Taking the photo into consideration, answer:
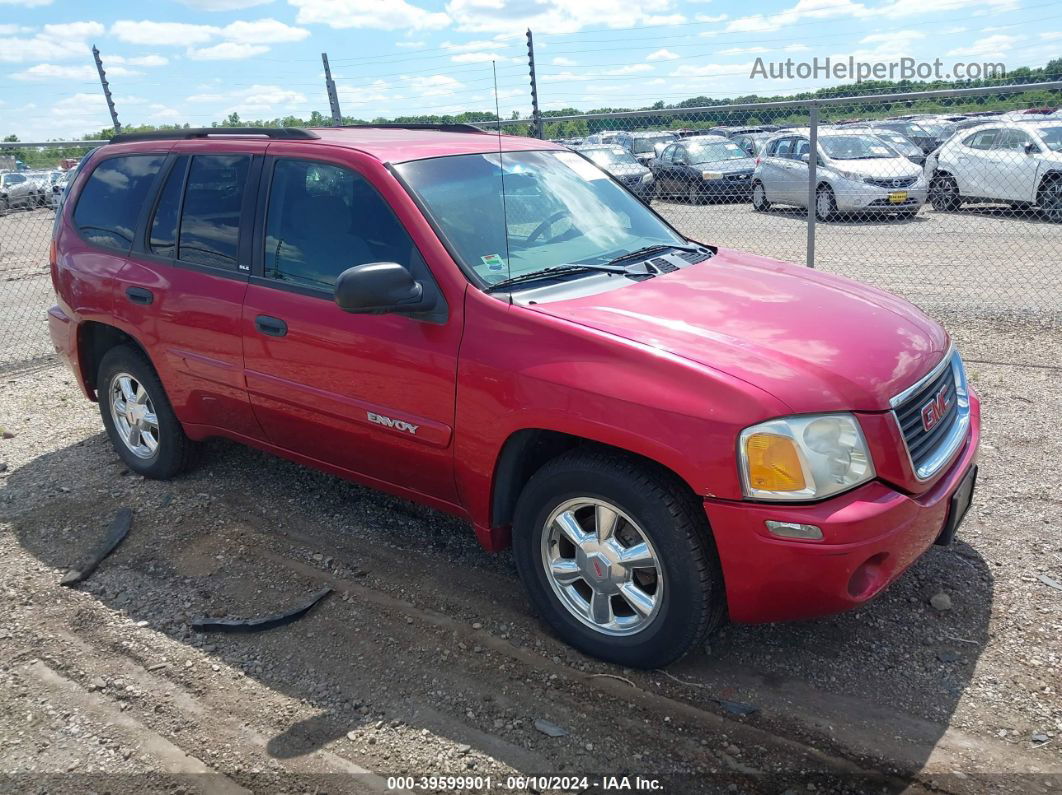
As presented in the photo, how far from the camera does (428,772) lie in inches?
109

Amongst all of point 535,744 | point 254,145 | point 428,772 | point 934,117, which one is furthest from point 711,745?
point 934,117

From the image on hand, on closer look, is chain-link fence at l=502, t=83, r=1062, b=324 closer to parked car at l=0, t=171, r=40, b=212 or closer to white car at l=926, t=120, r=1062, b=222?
white car at l=926, t=120, r=1062, b=222

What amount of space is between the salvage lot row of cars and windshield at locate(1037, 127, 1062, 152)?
1 cm

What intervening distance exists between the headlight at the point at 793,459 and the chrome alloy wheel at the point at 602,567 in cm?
50

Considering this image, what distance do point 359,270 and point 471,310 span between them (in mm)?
440

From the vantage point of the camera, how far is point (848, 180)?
44.0 ft

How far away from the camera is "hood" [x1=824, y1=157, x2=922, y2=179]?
1362 cm

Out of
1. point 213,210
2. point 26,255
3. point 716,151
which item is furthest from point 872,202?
point 26,255

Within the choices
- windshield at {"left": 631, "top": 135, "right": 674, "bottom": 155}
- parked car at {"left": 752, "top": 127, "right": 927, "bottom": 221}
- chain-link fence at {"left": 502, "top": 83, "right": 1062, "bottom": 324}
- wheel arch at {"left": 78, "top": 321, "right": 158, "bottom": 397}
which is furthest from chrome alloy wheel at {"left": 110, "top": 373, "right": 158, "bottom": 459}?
windshield at {"left": 631, "top": 135, "right": 674, "bottom": 155}

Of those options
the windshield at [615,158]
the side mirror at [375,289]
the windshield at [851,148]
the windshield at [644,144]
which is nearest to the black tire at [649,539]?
the side mirror at [375,289]

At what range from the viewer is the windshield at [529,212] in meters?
3.54

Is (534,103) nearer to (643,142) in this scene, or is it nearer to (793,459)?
(793,459)

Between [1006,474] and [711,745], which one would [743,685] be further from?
[1006,474]

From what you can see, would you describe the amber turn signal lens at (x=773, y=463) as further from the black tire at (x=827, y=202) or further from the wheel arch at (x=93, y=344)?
the black tire at (x=827, y=202)
